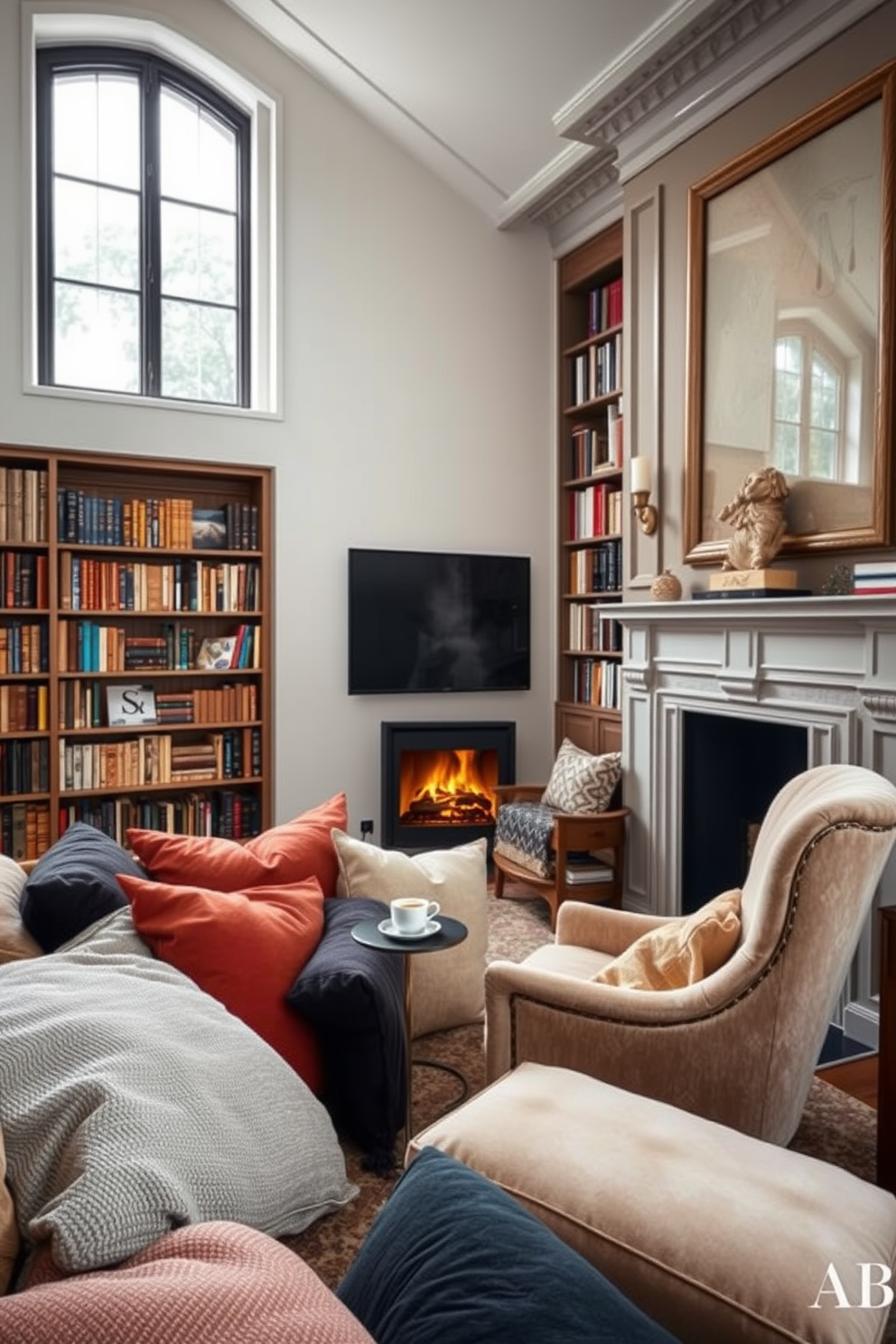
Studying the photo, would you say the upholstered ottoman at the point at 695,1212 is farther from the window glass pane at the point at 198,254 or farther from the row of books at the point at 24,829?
the window glass pane at the point at 198,254

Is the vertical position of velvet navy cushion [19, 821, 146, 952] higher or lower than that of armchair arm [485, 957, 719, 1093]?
higher

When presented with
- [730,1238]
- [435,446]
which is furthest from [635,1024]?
[435,446]

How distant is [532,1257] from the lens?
846 millimetres

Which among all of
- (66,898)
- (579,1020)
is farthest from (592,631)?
(66,898)

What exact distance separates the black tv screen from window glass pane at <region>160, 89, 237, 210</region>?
1.95m

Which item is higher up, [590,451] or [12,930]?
[590,451]

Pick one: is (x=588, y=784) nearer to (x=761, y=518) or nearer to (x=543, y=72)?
(x=761, y=518)

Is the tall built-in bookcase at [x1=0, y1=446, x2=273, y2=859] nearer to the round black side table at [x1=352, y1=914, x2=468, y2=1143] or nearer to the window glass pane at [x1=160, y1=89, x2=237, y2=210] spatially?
the window glass pane at [x1=160, y1=89, x2=237, y2=210]

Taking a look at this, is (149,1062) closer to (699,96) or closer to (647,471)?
(647,471)

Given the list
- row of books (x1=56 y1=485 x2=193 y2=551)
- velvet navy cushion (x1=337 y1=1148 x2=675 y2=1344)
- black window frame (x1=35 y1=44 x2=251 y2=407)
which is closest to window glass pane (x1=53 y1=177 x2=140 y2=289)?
black window frame (x1=35 y1=44 x2=251 y2=407)

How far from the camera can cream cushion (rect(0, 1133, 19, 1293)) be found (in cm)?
115

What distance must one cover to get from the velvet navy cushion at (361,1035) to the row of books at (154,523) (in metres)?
2.86

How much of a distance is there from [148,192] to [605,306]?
239 cm

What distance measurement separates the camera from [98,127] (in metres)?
4.48
